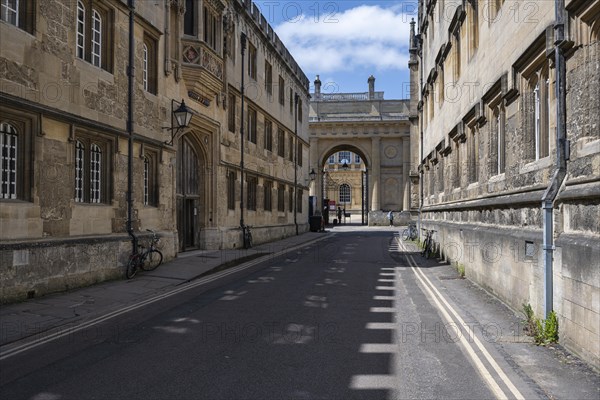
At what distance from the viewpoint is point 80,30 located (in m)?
12.2

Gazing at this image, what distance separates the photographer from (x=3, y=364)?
5.93 meters

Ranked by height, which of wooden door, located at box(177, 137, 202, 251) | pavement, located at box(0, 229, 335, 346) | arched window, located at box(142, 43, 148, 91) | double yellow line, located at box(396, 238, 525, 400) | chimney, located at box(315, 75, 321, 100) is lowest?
double yellow line, located at box(396, 238, 525, 400)

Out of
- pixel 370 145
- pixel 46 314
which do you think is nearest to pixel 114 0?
pixel 46 314

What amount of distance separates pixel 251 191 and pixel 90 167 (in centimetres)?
1379

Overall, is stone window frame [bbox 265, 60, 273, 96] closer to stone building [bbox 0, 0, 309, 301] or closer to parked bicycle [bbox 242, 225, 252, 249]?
stone building [bbox 0, 0, 309, 301]

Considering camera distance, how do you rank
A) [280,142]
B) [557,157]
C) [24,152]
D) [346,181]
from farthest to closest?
[346,181] < [280,142] < [24,152] < [557,157]

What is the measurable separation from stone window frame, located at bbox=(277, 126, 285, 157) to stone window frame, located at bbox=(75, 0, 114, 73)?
1851 centimetres

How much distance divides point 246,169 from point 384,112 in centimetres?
3509

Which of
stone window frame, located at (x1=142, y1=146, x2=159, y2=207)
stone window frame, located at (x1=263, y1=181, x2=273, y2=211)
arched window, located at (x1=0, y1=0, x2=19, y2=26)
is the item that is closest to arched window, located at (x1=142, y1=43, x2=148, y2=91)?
stone window frame, located at (x1=142, y1=146, x2=159, y2=207)

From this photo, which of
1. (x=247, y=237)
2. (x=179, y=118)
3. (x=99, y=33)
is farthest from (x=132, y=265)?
(x=247, y=237)

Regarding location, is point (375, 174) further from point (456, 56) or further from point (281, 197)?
point (456, 56)

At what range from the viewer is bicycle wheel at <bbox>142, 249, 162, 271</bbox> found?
13859 mm

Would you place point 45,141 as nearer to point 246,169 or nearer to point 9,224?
point 9,224

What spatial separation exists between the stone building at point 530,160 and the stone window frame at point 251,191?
1080cm
